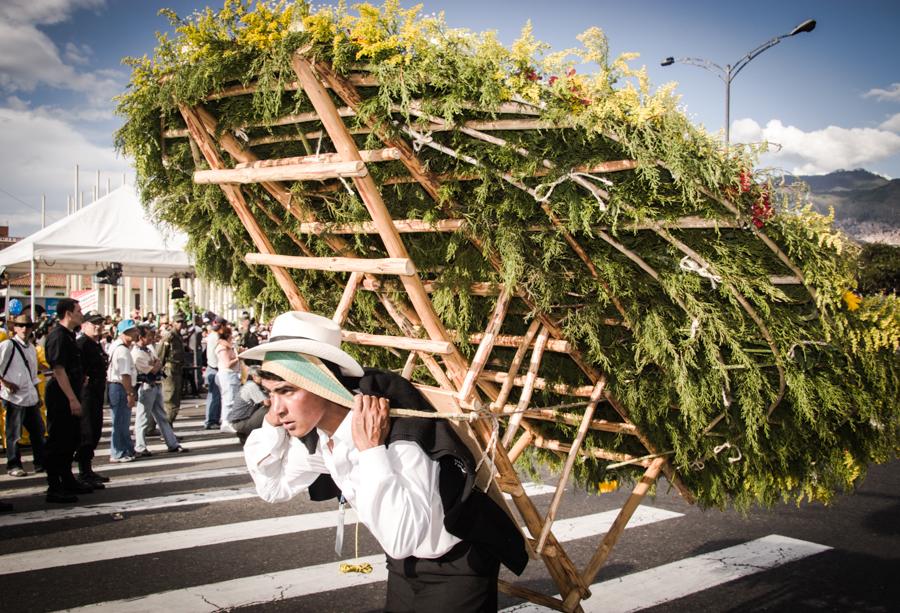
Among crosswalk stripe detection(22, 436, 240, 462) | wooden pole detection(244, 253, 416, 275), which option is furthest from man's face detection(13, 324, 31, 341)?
wooden pole detection(244, 253, 416, 275)

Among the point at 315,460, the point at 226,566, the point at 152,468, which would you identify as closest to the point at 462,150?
the point at 315,460

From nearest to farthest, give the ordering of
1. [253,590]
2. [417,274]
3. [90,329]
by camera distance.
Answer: [417,274]
[253,590]
[90,329]

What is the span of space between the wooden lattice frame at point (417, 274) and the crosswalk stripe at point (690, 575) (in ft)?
4.12

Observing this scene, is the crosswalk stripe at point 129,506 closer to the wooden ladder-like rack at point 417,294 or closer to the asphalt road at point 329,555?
the asphalt road at point 329,555

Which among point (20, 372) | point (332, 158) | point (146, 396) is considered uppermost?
point (332, 158)

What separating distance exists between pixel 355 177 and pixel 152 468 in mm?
7805

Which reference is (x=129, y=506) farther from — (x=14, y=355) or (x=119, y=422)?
(x=119, y=422)

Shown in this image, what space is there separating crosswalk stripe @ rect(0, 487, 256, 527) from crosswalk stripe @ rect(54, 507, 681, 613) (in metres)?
2.47

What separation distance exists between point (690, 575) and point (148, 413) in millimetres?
8094

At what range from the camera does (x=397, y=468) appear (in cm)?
210

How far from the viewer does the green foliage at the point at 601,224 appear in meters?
2.58

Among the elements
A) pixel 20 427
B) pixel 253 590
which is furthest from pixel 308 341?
pixel 20 427

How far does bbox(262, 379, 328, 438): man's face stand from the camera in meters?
2.28

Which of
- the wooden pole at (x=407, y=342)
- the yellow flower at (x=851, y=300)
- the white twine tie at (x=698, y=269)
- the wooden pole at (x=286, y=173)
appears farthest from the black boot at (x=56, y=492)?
the yellow flower at (x=851, y=300)
